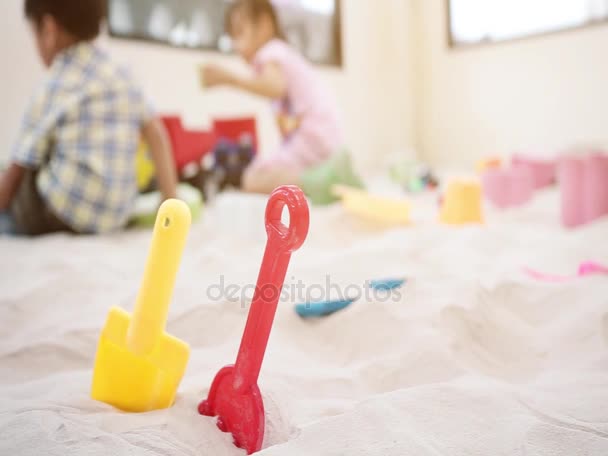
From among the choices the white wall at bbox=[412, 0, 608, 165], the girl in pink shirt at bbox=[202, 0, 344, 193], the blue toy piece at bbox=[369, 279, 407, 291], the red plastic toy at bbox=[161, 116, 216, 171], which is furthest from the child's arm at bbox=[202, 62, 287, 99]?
the white wall at bbox=[412, 0, 608, 165]

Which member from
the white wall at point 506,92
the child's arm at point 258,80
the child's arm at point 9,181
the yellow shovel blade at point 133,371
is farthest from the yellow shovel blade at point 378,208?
the white wall at point 506,92

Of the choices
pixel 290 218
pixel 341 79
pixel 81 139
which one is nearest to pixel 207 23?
pixel 341 79

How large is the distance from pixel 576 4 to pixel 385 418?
313 cm

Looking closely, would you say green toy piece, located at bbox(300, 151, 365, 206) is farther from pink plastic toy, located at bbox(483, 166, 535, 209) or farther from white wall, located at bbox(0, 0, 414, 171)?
white wall, located at bbox(0, 0, 414, 171)

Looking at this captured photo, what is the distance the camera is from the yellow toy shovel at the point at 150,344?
0.43m

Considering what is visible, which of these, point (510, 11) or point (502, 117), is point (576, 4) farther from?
point (502, 117)

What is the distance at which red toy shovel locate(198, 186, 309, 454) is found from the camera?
1.31 ft

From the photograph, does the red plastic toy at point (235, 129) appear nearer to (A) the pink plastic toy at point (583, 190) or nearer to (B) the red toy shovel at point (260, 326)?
(A) the pink plastic toy at point (583, 190)

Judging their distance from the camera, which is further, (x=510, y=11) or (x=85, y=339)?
(x=510, y=11)

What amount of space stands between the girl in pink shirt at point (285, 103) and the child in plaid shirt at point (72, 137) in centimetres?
50

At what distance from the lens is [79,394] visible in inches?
19.1

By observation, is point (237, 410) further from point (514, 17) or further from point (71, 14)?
point (514, 17)

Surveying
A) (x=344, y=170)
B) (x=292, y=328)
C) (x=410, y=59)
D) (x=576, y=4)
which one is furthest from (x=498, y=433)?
(x=410, y=59)

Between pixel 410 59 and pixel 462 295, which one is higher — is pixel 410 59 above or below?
above
